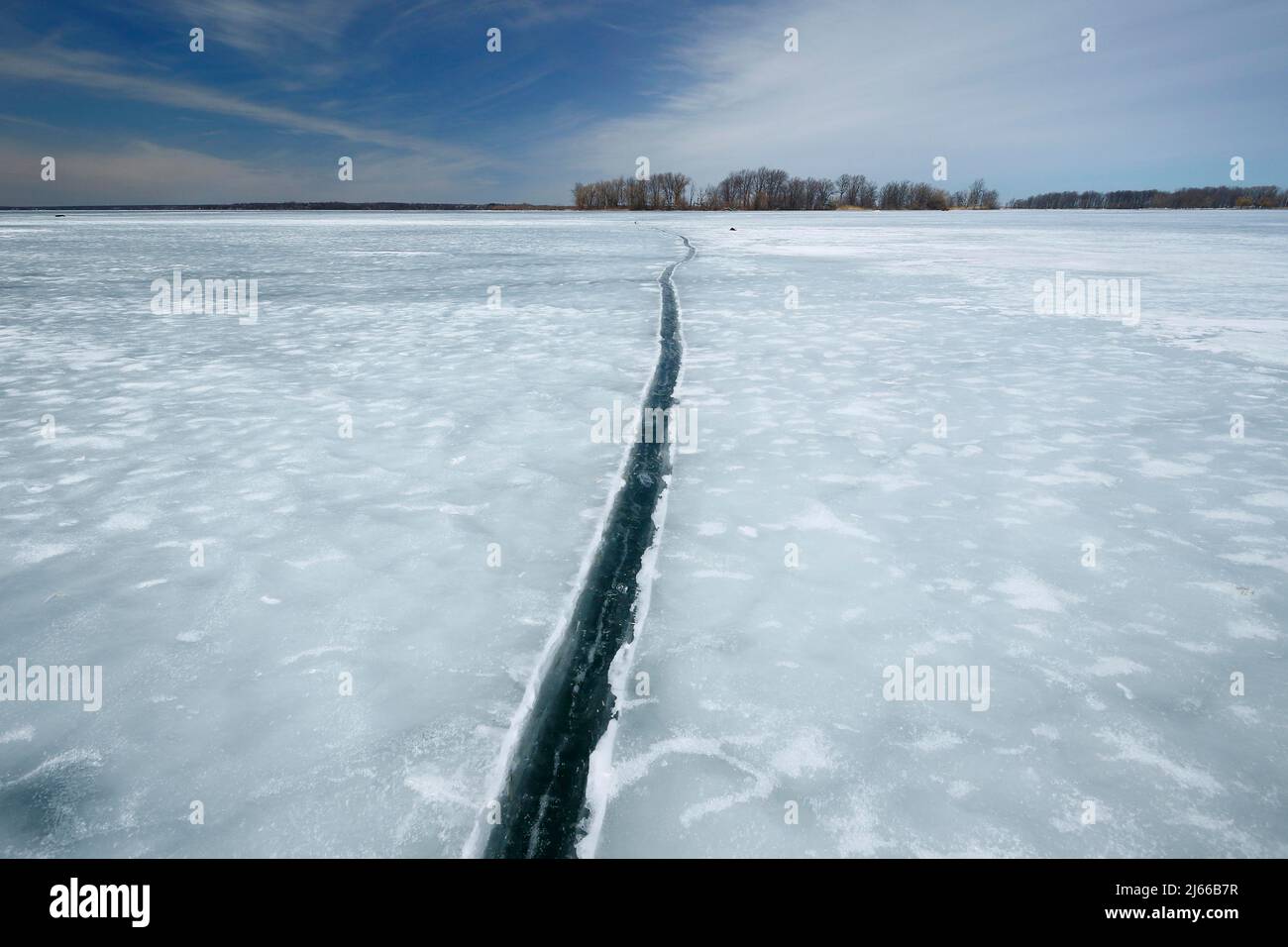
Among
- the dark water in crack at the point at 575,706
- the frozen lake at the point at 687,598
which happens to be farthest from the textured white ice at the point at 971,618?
the dark water in crack at the point at 575,706

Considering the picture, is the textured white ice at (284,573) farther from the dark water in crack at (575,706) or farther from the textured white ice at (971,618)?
the textured white ice at (971,618)

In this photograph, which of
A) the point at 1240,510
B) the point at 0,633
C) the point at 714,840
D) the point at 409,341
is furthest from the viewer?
the point at 409,341

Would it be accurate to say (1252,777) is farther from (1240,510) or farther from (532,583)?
(532,583)

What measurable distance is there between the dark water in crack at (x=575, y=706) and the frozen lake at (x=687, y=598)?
7 centimetres

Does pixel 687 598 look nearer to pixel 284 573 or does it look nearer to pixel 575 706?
pixel 575 706

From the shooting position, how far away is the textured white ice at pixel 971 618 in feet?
5.57

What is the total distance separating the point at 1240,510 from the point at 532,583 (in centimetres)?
335

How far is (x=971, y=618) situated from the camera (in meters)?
2.47

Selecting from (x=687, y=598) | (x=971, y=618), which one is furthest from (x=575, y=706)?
(x=971, y=618)

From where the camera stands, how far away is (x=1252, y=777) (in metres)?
1.79

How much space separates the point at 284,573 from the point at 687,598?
1654 mm

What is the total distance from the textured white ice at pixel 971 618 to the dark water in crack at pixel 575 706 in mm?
116

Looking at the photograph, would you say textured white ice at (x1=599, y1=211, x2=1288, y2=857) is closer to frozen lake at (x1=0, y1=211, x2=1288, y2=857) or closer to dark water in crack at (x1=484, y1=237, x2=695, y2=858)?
frozen lake at (x1=0, y1=211, x2=1288, y2=857)
